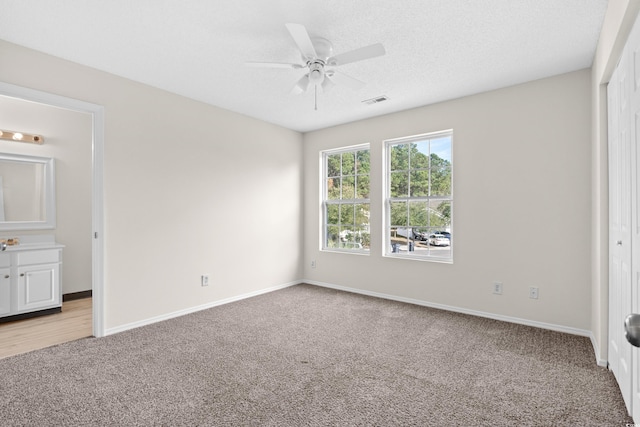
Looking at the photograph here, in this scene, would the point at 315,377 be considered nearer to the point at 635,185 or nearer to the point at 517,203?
the point at 635,185

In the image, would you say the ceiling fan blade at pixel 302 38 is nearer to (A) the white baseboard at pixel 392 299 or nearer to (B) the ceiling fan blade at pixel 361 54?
(B) the ceiling fan blade at pixel 361 54

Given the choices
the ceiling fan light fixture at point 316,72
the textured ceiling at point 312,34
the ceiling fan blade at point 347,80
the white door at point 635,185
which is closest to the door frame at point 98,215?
the textured ceiling at point 312,34

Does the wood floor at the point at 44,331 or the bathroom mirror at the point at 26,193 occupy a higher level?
the bathroom mirror at the point at 26,193

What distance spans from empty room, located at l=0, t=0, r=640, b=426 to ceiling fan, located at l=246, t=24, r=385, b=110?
22 mm

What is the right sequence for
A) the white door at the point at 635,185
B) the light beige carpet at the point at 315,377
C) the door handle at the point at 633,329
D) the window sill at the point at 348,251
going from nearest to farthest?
the door handle at the point at 633,329
the white door at the point at 635,185
the light beige carpet at the point at 315,377
the window sill at the point at 348,251

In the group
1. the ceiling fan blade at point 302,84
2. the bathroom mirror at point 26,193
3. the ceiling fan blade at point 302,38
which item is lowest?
the bathroom mirror at point 26,193

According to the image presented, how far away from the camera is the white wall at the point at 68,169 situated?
4.23 m

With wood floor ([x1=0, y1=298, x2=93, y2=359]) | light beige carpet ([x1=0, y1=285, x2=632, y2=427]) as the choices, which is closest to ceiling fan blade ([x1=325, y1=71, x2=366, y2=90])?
light beige carpet ([x1=0, y1=285, x2=632, y2=427])

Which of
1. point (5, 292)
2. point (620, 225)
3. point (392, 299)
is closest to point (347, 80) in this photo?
point (620, 225)

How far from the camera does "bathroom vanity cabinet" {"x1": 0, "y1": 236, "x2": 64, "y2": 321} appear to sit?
141 inches

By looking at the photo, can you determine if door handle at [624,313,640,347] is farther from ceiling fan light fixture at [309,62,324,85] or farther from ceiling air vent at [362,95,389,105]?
ceiling air vent at [362,95,389,105]

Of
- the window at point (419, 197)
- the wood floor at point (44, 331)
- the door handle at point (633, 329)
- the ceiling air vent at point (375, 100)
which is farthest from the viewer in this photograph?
the window at point (419, 197)

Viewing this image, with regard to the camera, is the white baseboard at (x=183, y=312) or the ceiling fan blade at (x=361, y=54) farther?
the white baseboard at (x=183, y=312)

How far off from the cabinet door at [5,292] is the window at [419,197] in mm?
4533
